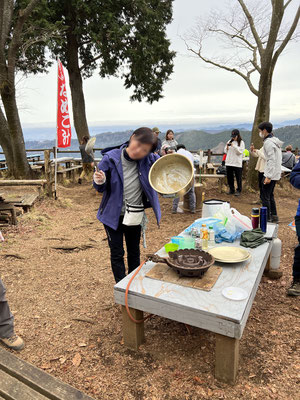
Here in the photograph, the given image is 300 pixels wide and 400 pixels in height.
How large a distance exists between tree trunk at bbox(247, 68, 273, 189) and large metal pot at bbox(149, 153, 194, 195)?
653 cm

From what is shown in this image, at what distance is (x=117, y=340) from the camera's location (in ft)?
8.07

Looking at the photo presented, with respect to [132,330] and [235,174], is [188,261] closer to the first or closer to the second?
[132,330]

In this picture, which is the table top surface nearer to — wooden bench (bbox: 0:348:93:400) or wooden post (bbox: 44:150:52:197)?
wooden bench (bbox: 0:348:93:400)

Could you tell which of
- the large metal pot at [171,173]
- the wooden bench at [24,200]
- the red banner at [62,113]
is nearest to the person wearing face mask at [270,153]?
the large metal pot at [171,173]

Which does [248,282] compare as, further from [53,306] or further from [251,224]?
[53,306]

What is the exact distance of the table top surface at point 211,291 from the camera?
1838mm

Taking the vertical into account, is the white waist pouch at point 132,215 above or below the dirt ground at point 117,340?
above

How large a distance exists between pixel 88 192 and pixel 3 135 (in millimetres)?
3630

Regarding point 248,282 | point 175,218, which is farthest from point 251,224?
point 175,218

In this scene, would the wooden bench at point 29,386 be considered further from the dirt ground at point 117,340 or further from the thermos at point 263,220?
the thermos at point 263,220

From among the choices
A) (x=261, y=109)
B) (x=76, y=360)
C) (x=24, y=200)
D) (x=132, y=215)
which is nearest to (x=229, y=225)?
(x=132, y=215)

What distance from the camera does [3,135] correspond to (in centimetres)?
973

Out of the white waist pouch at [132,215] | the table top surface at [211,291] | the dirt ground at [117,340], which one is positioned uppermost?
the white waist pouch at [132,215]

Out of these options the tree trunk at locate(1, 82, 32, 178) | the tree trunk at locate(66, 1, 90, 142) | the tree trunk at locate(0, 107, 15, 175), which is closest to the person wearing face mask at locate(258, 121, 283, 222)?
the tree trunk at locate(1, 82, 32, 178)
